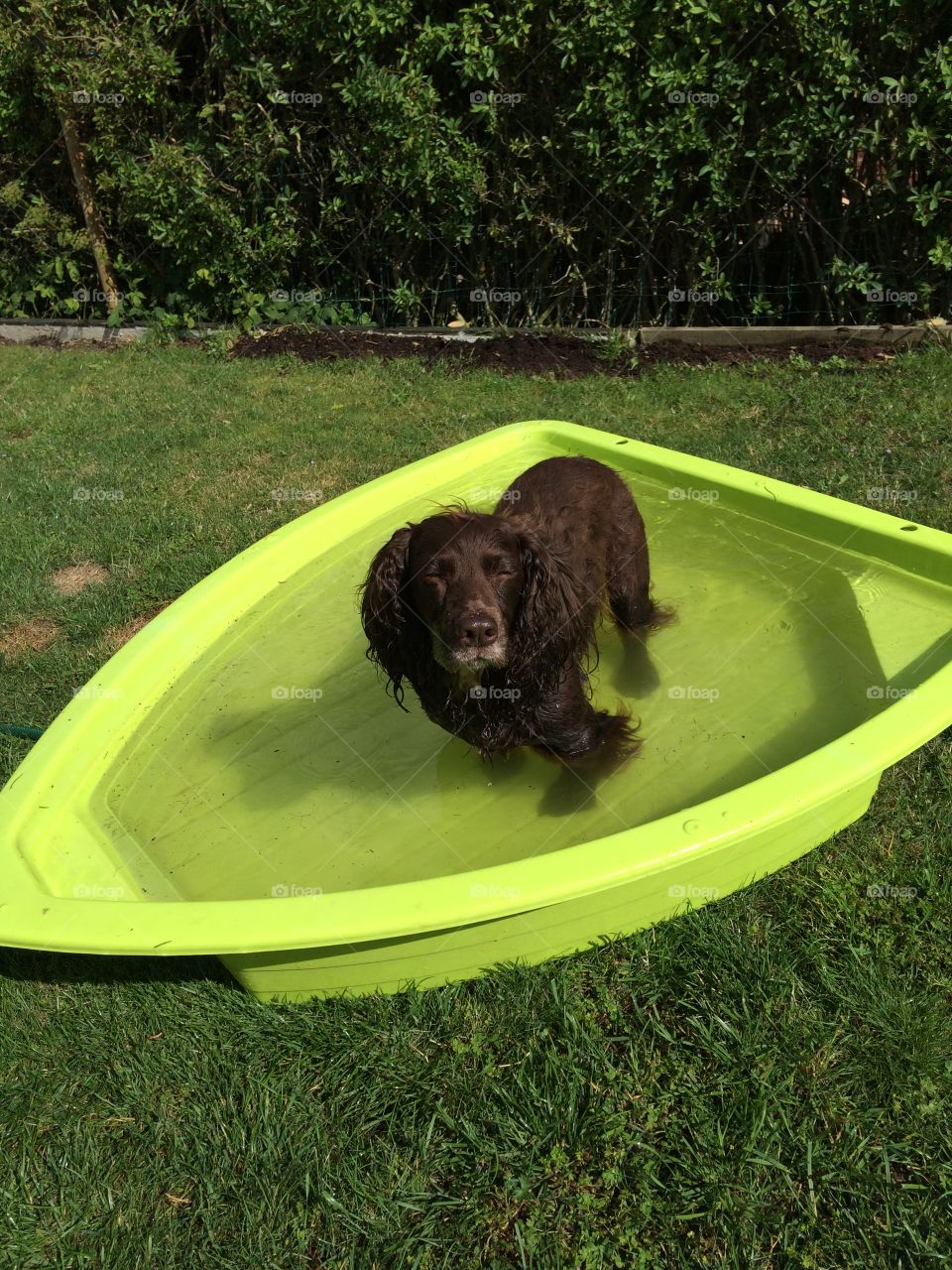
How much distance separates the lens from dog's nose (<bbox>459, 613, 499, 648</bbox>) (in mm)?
2869

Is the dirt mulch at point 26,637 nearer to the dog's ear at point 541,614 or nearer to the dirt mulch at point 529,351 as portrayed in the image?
the dog's ear at point 541,614

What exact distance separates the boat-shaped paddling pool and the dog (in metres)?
0.36

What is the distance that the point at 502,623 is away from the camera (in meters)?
3.04

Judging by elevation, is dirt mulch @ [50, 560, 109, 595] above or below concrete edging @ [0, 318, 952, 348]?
below

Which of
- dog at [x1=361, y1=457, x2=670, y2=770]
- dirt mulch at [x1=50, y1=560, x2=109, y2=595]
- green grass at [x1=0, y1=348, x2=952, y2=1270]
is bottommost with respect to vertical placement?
green grass at [x1=0, y1=348, x2=952, y2=1270]

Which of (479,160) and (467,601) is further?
(479,160)

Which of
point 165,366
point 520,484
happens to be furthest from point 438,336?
point 520,484

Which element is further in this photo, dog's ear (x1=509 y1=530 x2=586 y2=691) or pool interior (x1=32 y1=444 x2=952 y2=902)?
pool interior (x1=32 y1=444 x2=952 y2=902)

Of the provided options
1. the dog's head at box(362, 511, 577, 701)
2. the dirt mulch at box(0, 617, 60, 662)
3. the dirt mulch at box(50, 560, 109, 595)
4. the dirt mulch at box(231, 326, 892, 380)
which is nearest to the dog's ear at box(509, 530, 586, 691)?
the dog's head at box(362, 511, 577, 701)

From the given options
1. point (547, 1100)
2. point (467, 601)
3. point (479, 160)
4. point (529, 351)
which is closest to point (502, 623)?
point (467, 601)

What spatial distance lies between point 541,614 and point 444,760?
1.01m

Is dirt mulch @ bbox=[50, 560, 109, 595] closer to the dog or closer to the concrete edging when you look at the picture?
the dog

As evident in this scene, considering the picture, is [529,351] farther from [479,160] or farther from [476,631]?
[476,631]

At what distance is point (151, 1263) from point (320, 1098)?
1.79ft
